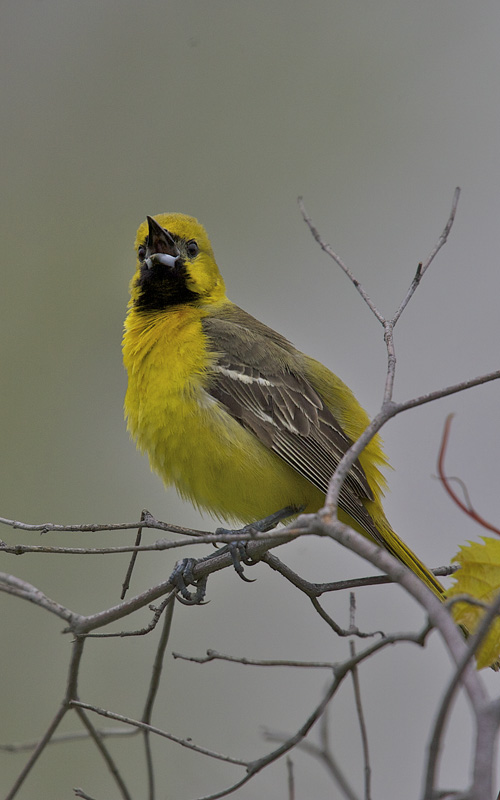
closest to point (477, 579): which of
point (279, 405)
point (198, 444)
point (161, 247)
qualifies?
point (198, 444)

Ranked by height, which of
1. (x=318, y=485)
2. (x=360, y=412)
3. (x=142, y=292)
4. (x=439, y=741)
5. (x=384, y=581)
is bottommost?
(x=439, y=741)

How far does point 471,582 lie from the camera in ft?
5.93

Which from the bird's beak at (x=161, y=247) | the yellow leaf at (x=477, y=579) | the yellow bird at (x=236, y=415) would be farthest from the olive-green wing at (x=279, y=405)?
the yellow leaf at (x=477, y=579)

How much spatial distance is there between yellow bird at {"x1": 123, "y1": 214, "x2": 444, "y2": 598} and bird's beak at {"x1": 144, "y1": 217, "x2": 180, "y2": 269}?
17mm

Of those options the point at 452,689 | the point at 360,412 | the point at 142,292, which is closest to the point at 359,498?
the point at 360,412

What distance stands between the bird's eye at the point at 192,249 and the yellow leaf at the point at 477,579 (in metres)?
2.63

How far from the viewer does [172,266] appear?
3.99 metres

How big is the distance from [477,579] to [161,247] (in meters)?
2.68

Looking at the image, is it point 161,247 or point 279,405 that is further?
point 161,247

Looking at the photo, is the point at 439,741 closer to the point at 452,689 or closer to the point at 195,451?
the point at 452,689

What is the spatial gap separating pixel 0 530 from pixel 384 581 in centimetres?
320

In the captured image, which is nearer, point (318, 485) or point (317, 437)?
point (318, 485)

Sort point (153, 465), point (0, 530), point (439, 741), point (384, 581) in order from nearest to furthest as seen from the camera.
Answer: point (439, 741)
point (384, 581)
point (153, 465)
point (0, 530)

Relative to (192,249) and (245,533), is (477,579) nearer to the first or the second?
(245,533)
